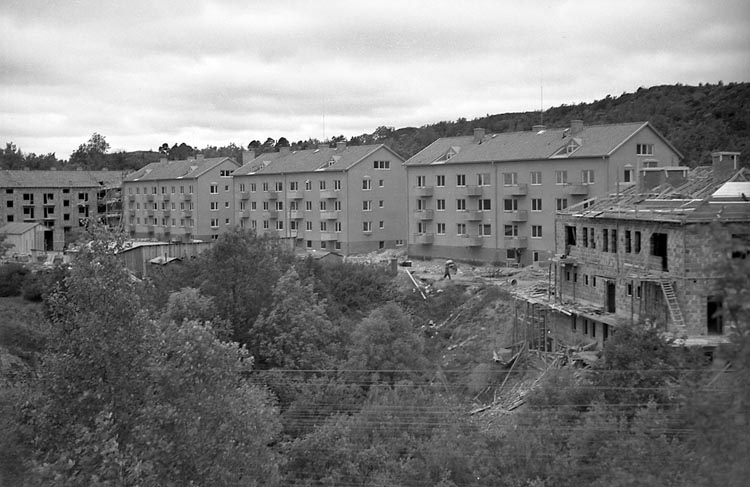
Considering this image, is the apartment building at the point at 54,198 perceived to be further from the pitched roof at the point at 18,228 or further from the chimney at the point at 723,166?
the chimney at the point at 723,166

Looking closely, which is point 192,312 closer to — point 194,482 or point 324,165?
point 194,482

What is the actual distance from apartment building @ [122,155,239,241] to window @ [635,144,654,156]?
121 ft

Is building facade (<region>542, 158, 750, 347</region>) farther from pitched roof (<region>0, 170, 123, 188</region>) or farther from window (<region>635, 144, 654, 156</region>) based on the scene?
pitched roof (<region>0, 170, 123, 188</region>)

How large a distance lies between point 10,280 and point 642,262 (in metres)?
35.5

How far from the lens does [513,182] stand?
49.8 metres

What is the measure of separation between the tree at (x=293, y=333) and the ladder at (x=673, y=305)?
11.6 metres

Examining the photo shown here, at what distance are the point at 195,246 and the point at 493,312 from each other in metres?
20.3

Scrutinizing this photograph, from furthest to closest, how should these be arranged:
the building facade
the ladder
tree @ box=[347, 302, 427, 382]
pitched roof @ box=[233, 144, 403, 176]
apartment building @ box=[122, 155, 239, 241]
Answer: apartment building @ box=[122, 155, 239, 241], pitched roof @ box=[233, 144, 403, 176], tree @ box=[347, 302, 427, 382], the ladder, the building facade

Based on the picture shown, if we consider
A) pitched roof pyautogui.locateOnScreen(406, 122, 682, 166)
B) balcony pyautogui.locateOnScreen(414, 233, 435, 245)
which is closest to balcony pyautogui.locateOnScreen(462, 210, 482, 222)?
pitched roof pyautogui.locateOnScreen(406, 122, 682, 166)

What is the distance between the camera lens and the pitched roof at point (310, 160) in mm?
61763

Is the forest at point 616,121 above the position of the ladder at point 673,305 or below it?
above

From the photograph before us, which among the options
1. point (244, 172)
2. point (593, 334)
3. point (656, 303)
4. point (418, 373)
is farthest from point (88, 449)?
point (244, 172)

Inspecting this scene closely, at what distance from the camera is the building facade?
2717 cm

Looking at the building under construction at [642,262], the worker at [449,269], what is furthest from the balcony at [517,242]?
the building under construction at [642,262]
